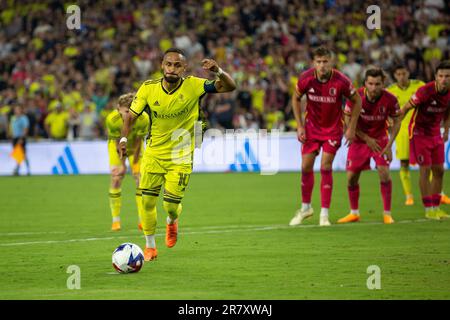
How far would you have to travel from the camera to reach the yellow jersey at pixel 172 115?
39.1ft

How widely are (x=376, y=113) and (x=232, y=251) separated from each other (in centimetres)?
456

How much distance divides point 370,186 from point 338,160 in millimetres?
4948

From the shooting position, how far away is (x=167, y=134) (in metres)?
12.1

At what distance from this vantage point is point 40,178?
1137 inches

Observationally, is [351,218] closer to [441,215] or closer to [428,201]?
[428,201]

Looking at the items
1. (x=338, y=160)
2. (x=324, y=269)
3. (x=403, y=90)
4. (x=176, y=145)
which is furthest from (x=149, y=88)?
(x=338, y=160)

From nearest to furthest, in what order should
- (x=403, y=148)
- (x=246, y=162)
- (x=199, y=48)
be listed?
(x=403, y=148) → (x=246, y=162) → (x=199, y=48)

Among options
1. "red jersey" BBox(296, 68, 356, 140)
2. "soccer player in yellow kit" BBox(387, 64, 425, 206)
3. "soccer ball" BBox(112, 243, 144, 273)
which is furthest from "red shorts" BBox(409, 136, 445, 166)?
→ "soccer ball" BBox(112, 243, 144, 273)

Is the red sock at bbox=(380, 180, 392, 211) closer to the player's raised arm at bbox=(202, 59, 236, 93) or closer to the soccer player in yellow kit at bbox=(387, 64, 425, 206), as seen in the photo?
the soccer player in yellow kit at bbox=(387, 64, 425, 206)

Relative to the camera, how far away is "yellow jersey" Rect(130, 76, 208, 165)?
39.1 feet

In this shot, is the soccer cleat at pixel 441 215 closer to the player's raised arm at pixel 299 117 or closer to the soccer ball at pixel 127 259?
the player's raised arm at pixel 299 117

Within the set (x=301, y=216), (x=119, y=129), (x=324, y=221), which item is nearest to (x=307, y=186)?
(x=301, y=216)

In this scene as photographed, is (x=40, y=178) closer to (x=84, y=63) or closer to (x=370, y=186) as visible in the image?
(x=84, y=63)

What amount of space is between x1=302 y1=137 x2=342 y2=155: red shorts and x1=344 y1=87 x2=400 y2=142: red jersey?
55 cm
